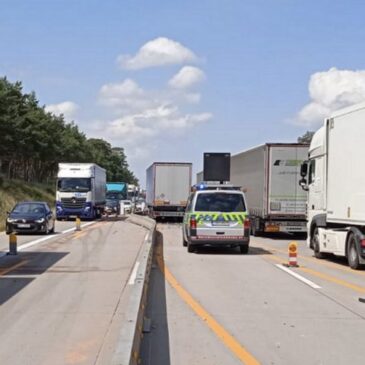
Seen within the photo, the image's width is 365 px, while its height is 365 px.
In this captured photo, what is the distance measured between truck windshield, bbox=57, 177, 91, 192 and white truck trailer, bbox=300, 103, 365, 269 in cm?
2576

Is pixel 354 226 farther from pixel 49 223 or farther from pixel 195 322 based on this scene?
pixel 49 223

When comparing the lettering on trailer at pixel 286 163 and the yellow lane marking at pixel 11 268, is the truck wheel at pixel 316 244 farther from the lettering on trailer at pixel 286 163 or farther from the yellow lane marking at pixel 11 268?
the lettering on trailer at pixel 286 163

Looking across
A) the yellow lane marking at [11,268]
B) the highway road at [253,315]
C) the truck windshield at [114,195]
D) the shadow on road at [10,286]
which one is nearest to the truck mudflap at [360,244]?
the highway road at [253,315]

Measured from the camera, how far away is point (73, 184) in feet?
143

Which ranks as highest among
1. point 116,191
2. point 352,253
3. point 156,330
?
point 116,191

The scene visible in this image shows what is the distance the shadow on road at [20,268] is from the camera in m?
11.9

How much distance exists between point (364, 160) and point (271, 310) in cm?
657

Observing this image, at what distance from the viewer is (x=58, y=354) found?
22.5 ft

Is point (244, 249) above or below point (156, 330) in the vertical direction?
above

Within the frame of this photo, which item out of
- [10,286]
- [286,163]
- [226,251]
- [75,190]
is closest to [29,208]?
[226,251]

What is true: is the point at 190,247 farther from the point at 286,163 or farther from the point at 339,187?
the point at 286,163

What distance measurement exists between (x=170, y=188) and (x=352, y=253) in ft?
91.3

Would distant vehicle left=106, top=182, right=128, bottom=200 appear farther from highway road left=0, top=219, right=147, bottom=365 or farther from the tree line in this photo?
highway road left=0, top=219, right=147, bottom=365

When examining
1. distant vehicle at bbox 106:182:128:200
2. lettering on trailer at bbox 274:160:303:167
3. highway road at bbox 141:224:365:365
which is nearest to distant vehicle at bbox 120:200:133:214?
distant vehicle at bbox 106:182:128:200
